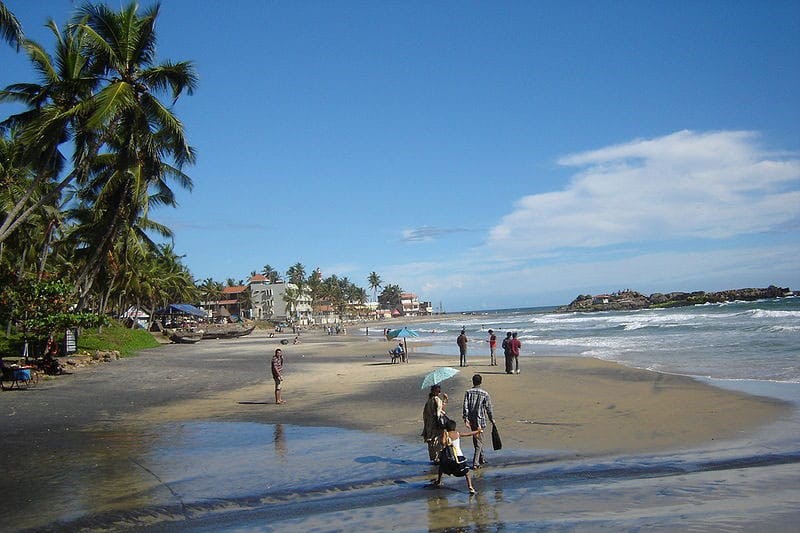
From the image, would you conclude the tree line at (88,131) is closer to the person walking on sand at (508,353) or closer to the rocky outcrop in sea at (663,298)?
the person walking on sand at (508,353)

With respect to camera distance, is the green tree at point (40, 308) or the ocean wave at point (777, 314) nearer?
the green tree at point (40, 308)

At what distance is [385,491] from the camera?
8.27 metres

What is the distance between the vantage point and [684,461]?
30.7 ft

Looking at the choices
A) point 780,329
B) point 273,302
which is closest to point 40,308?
point 780,329

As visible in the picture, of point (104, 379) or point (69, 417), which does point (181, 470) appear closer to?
point (69, 417)

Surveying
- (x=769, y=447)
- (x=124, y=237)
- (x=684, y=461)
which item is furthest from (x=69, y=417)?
(x=124, y=237)

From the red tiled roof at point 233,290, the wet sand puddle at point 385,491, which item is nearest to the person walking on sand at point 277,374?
the wet sand puddle at point 385,491

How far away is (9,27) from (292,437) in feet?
38.9

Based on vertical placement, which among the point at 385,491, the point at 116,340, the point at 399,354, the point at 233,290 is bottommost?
the point at 385,491

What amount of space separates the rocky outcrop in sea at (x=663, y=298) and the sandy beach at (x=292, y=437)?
108509 millimetres

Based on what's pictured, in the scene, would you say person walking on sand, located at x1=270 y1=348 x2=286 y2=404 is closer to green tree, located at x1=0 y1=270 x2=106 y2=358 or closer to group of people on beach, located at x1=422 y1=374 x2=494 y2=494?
group of people on beach, located at x1=422 y1=374 x2=494 y2=494

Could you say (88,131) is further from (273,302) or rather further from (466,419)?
(273,302)

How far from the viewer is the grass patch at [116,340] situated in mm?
33362

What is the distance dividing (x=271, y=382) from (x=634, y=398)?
12.0 meters
